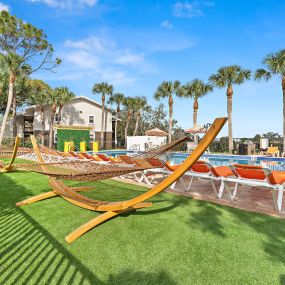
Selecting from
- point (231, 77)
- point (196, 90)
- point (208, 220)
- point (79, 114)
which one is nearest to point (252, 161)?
point (208, 220)

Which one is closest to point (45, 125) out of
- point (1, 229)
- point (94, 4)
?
point (94, 4)

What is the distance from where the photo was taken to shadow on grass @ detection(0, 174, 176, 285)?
252cm

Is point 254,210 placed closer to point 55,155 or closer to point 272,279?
point 272,279

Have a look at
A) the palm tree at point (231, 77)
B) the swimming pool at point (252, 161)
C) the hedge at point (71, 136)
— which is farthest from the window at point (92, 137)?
the swimming pool at point (252, 161)

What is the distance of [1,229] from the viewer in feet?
12.6

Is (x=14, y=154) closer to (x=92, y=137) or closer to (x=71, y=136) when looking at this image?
(x=71, y=136)

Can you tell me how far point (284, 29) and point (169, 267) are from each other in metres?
17.7

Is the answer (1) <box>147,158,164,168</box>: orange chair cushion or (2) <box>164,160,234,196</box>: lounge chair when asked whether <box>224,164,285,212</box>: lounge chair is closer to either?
(2) <box>164,160,234,196</box>: lounge chair

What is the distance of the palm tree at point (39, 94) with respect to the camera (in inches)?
1029

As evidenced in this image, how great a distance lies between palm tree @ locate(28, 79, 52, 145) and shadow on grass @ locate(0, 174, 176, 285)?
22267mm

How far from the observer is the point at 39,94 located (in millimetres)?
26547

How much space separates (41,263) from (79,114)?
28383 millimetres

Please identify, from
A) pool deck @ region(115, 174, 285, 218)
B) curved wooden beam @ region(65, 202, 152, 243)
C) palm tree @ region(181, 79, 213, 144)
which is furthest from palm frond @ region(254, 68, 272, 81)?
curved wooden beam @ region(65, 202, 152, 243)

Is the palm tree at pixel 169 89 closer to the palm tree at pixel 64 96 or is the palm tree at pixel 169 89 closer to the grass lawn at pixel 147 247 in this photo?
the palm tree at pixel 64 96
